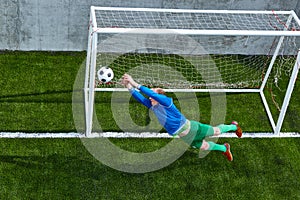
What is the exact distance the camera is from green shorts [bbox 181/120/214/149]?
7.32m

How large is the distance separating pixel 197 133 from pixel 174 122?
1.47 feet

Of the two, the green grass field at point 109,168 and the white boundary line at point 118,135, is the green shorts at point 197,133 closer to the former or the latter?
the green grass field at point 109,168

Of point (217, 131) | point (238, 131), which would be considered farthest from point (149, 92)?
point (238, 131)

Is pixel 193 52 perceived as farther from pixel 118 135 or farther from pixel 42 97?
pixel 42 97

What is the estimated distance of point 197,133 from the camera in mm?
7348

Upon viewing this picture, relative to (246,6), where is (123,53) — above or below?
below

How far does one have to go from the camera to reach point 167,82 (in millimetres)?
9055

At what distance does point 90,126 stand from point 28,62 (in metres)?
2.06

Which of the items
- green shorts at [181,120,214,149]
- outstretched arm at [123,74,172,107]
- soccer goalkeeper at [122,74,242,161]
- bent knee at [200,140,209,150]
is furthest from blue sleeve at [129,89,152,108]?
bent knee at [200,140,209,150]

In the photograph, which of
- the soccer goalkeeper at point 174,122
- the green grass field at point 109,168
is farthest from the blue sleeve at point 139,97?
the green grass field at point 109,168

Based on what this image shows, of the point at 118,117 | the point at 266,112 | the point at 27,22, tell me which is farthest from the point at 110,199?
the point at 27,22

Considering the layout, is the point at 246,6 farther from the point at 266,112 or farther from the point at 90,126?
the point at 90,126

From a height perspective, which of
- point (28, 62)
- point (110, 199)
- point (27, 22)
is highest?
point (27, 22)

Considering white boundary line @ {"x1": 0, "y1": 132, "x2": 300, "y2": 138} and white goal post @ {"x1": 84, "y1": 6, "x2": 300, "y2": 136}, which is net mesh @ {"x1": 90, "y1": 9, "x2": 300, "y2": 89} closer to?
white goal post @ {"x1": 84, "y1": 6, "x2": 300, "y2": 136}
